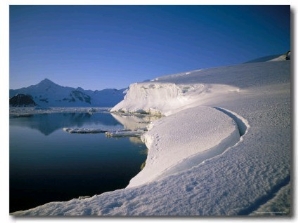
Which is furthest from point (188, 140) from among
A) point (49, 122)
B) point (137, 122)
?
point (49, 122)

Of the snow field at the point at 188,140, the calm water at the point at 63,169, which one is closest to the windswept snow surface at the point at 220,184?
the snow field at the point at 188,140

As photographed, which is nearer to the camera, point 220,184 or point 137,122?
point 220,184

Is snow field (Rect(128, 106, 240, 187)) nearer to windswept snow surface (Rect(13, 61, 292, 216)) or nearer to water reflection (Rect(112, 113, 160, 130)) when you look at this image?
windswept snow surface (Rect(13, 61, 292, 216))

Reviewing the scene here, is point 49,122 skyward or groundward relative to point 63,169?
skyward

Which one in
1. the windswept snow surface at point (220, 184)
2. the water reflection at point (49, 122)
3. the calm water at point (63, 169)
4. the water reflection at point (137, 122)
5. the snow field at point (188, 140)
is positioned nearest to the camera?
the windswept snow surface at point (220, 184)

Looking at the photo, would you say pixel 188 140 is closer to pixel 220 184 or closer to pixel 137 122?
pixel 220 184

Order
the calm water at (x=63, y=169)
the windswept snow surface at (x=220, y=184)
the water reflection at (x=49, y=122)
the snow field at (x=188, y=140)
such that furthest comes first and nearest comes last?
the water reflection at (x=49, y=122)
the calm water at (x=63, y=169)
the snow field at (x=188, y=140)
the windswept snow surface at (x=220, y=184)

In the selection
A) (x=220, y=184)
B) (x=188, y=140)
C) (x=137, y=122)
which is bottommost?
(x=220, y=184)

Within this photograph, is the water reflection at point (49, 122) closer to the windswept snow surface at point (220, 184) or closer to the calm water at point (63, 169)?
the calm water at point (63, 169)

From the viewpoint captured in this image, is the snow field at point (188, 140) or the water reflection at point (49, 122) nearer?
the snow field at point (188, 140)

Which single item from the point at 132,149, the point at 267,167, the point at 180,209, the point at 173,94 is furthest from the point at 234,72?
the point at 180,209

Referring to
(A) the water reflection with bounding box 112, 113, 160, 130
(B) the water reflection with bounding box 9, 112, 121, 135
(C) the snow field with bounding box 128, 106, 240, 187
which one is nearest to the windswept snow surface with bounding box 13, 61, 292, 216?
(C) the snow field with bounding box 128, 106, 240, 187

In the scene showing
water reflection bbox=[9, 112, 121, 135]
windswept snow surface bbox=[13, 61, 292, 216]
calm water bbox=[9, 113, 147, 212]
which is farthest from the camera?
water reflection bbox=[9, 112, 121, 135]
